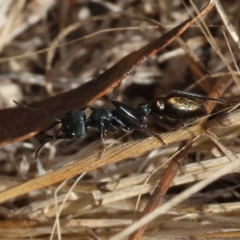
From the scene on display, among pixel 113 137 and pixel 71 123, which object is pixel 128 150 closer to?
pixel 71 123

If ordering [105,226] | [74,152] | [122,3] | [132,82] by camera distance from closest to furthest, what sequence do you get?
[105,226] < [74,152] < [132,82] < [122,3]

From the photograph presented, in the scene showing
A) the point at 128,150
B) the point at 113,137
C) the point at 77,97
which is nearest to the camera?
the point at 128,150

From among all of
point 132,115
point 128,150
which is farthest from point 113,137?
point 128,150

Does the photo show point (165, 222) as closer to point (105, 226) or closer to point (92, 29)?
point (105, 226)

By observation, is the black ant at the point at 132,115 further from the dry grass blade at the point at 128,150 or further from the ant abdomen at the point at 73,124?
the dry grass blade at the point at 128,150

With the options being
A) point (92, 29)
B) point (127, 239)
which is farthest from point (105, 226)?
point (92, 29)

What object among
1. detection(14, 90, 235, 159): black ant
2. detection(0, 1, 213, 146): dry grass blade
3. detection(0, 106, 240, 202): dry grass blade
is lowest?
detection(0, 106, 240, 202): dry grass blade

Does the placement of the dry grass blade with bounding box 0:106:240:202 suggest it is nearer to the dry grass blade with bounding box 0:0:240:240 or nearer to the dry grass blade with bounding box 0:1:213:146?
the dry grass blade with bounding box 0:0:240:240

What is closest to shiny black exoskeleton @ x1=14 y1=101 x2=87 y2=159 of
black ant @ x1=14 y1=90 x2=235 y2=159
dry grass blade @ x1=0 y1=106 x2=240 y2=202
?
black ant @ x1=14 y1=90 x2=235 y2=159
